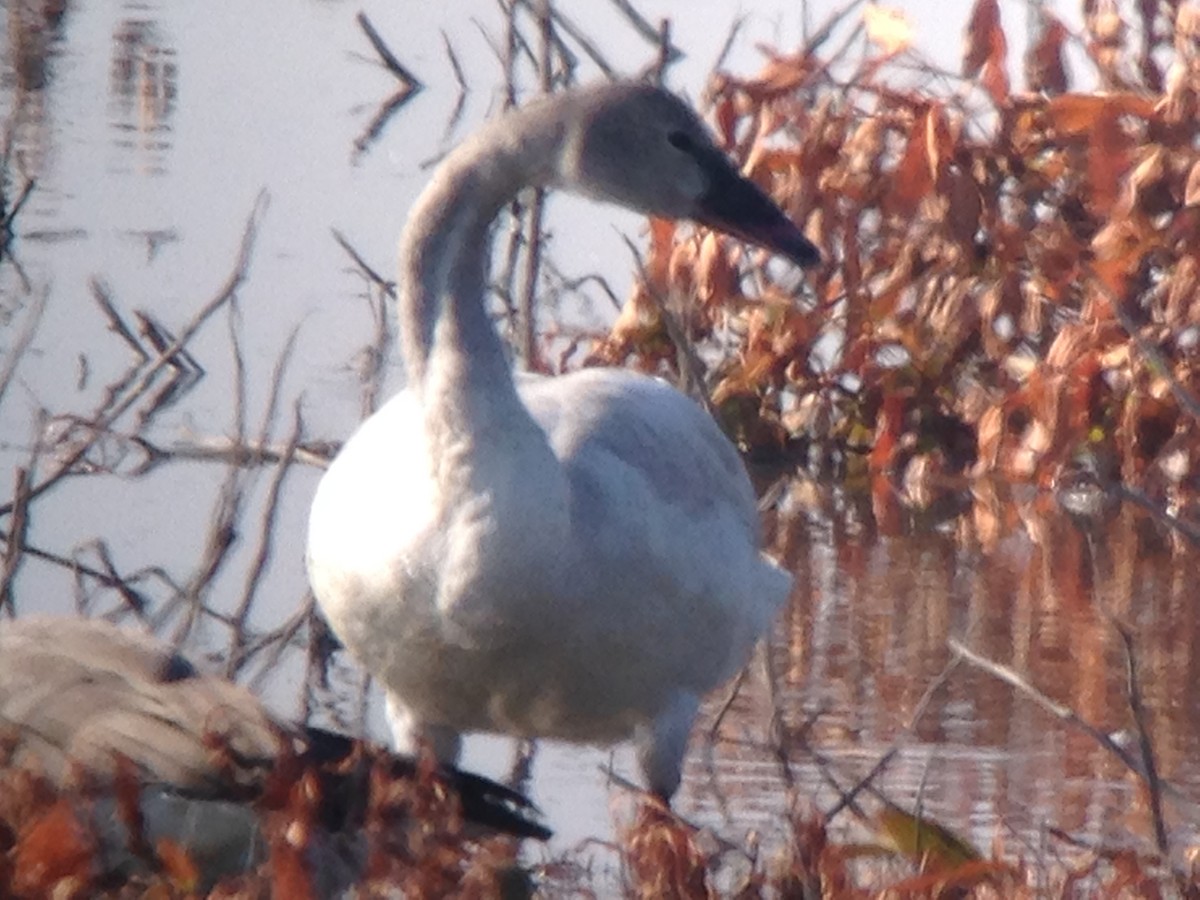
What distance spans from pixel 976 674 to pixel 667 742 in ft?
4.22

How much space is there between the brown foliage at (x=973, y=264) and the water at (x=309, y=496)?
0.85 feet

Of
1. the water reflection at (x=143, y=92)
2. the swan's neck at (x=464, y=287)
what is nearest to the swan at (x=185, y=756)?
the swan's neck at (x=464, y=287)

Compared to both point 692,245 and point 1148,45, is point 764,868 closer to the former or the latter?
point 692,245

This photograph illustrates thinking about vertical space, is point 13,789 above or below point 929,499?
below

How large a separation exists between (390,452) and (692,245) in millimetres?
2692

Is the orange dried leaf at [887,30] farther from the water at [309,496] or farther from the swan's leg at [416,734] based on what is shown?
the swan's leg at [416,734]

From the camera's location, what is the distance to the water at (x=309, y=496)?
17.7 ft

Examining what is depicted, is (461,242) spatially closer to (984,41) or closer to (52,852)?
(52,852)

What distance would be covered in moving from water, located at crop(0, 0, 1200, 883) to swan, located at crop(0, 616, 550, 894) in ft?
2.63

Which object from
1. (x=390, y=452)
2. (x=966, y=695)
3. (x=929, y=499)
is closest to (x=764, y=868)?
(x=390, y=452)

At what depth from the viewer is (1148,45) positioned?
24.8 feet

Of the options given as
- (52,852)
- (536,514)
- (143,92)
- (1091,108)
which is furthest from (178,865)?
(143,92)

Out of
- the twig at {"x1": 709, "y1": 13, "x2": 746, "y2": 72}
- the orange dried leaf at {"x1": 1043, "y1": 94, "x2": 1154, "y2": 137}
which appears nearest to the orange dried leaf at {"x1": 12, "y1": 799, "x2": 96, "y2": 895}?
the twig at {"x1": 709, "y1": 13, "x2": 746, "y2": 72}

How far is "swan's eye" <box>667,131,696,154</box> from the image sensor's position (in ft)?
16.1
